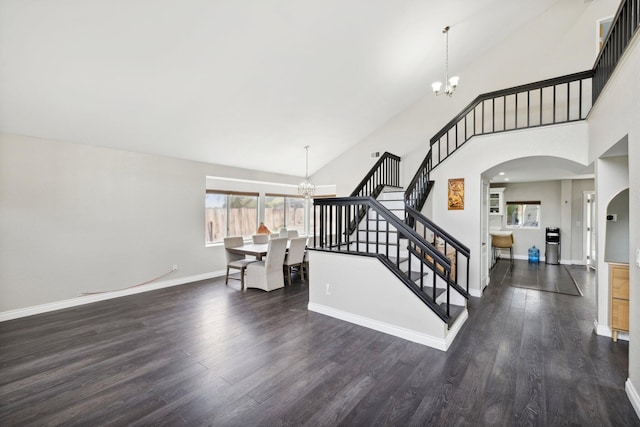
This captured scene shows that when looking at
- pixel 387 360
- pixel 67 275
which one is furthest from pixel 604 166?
pixel 67 275

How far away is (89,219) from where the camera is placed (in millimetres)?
4426

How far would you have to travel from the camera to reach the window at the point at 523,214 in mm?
8002

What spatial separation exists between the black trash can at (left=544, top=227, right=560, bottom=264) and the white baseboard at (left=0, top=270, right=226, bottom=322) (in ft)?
28.6

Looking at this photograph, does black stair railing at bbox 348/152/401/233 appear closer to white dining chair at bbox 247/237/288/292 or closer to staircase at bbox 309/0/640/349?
staircase at bbox 309/0/640/349

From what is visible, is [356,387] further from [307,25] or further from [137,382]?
[307,25]

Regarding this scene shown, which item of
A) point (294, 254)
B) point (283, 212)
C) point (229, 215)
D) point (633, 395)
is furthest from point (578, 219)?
point (229, 215)

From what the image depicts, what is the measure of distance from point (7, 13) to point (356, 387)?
4.37m

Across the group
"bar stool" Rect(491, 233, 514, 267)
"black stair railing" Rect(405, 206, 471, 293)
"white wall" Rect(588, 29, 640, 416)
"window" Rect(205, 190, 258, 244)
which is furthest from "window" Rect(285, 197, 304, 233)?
"white wall" Rect(588, 29, 640, 416)

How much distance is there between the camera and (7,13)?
2.40m

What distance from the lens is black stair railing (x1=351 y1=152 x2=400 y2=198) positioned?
5.61 meters

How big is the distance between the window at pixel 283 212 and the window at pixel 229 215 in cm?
47

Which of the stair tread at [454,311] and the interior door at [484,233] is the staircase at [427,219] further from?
the interior door at [484,233]

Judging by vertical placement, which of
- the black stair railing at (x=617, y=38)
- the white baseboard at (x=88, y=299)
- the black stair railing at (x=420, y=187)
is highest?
the black stair railing at (x=617, y=38)

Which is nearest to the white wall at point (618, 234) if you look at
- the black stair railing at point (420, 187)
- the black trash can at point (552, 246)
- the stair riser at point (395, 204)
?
the black stair railing at point (420, 187)
